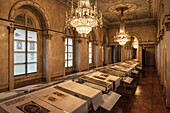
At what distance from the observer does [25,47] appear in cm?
568

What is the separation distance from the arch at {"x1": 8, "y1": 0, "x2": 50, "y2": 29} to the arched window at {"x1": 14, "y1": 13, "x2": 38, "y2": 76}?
0.43 m

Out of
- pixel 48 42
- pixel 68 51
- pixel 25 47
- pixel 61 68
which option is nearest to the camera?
pixel 25 47

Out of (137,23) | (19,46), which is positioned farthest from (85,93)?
(137,23)

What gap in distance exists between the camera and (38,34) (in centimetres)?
638

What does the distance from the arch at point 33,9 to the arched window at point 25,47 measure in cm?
43

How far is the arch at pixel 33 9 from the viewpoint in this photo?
4.68 metres

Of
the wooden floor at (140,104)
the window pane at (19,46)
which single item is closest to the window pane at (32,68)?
the window pane at (19,46)

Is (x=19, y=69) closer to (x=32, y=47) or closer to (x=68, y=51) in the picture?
(x=32, y=47)

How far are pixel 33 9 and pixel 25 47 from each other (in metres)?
2.00

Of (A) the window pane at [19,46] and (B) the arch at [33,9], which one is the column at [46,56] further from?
(A) the window pane at [19,46]

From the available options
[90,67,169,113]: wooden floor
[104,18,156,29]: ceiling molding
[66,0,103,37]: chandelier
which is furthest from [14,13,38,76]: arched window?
[104,18,156,29]: ceiling molding

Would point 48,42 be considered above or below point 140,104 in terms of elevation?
above

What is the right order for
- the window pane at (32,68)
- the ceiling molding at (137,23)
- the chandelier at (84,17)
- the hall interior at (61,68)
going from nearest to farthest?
the hall interior at (61,68)
the chandelier at (84,17)
the window pane at (32,68)
the ceiling molding at (137,23)

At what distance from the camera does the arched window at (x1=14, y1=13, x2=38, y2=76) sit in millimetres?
5324
